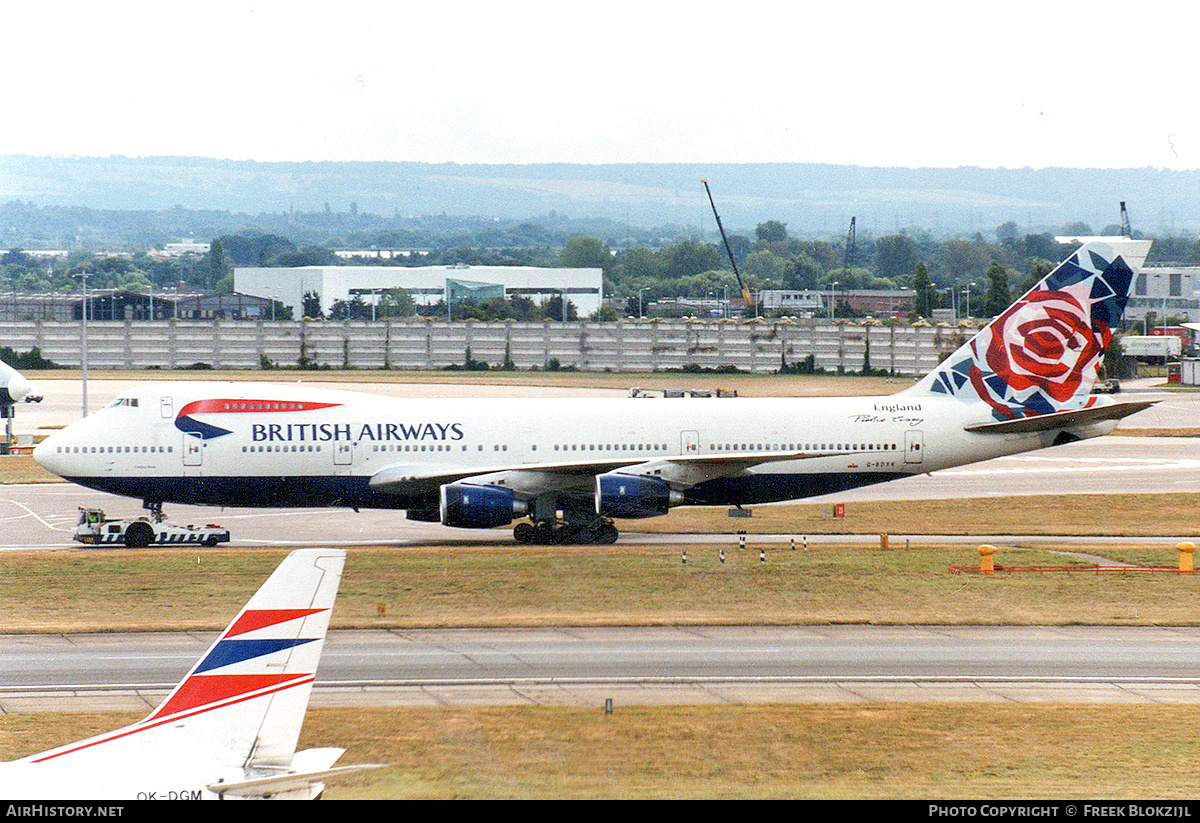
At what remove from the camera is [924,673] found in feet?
82.4

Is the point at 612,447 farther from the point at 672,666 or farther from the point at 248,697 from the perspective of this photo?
the point at 248,697

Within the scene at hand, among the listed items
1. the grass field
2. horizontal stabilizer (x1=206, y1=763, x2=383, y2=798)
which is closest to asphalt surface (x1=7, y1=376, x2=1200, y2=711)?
the grass field

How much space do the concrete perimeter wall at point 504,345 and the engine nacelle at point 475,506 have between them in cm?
7447

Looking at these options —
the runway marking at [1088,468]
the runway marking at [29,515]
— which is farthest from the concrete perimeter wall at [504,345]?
the runway marking at [29,515]

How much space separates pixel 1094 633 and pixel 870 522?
60.8 feet

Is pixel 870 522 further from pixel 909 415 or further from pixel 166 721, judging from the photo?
pixel 166 721

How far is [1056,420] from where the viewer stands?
42469mm

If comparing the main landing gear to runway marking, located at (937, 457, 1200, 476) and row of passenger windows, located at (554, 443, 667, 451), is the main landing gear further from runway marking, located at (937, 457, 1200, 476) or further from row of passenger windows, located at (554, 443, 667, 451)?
runway marking, located at (937, 457, 1200, 476)

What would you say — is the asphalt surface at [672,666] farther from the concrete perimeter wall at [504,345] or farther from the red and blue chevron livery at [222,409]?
the concrete perimeter wall at [504,345]

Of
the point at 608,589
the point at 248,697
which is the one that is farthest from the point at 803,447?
the point at 248,697

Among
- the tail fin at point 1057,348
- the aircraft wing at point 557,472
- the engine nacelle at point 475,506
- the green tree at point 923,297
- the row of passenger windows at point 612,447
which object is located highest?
the green tree at point 923,297

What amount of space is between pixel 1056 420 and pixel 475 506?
64.7ft

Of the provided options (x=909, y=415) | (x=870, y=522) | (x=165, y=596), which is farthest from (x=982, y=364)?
(x=165, y=596)

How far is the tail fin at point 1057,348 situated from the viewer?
43812 mm
